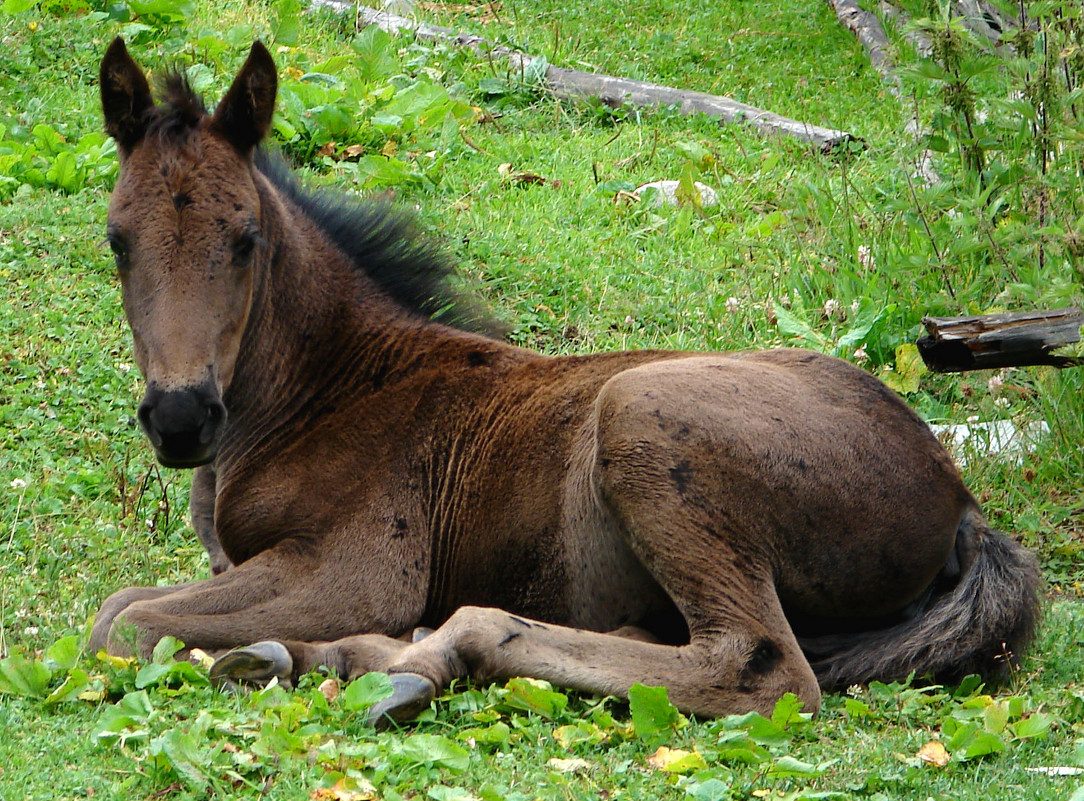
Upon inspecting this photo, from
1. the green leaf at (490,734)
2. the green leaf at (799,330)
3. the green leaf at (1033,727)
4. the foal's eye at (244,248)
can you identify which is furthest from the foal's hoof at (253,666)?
the green leaf at (799,330)

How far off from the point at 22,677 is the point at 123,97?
211cm

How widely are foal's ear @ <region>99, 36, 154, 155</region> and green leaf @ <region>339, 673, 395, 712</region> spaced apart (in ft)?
7.19

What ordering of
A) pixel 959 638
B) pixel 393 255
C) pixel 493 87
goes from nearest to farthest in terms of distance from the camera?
pixel 959 638, pixel 393 255, pixel 493 87

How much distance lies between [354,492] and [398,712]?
1177 millimetres

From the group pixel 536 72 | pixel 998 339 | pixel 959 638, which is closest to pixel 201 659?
pixel 959 638

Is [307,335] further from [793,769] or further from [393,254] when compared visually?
[793,769]

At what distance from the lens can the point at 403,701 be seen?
137 inches

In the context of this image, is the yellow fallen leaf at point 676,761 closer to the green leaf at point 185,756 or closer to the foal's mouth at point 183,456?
the green leaf at point 185,756

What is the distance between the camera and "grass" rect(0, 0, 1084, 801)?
315 centimetres

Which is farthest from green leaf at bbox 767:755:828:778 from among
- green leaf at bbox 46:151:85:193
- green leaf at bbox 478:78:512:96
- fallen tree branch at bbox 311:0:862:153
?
green leaf at bbox 478:78:512:96

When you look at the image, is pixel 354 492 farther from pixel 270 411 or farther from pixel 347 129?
pixel 347 129

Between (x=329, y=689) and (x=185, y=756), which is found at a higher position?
(x=185, y=756)

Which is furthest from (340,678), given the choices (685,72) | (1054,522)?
(685,72)

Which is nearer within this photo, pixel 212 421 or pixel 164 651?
pixel 164 651
